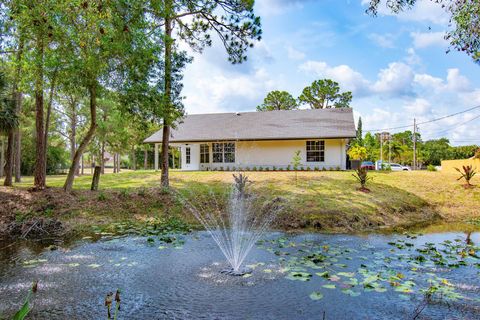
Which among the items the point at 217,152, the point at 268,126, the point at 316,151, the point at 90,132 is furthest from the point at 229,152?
the point at 90,132

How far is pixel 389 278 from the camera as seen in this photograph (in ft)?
20.0

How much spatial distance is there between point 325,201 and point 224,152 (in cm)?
1323

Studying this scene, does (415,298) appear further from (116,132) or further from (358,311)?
(116,132)

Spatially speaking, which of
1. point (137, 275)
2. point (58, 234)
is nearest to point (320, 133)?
point (58, 234)

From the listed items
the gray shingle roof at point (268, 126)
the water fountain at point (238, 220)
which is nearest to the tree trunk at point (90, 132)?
the water fountain at point (238, 220)

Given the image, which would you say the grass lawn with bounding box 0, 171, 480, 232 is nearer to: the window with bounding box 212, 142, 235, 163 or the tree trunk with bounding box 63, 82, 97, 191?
the tree trunk with bounding box 63, 82, 97, 191

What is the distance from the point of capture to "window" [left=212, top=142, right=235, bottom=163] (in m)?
25.8

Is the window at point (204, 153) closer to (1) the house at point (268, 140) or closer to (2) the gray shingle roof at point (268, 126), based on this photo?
(1) the house at point (268, 140)

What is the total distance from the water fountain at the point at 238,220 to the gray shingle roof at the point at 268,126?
856 centimetres

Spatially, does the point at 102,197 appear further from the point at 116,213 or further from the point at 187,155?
the point at 187,155

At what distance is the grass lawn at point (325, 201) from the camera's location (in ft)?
39.9

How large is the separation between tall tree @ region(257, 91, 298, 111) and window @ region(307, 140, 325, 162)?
65.7 feet

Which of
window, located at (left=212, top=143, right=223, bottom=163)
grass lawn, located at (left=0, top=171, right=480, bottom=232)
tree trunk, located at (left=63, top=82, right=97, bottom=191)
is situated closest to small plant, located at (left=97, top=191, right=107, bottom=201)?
grass lawn, located at (left=0, top=171, right=480, bottom=232)

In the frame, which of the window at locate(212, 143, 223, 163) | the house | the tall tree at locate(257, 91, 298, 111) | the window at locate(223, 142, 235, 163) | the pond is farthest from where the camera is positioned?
the tall tree at locate(257, 91, 298, 111)
